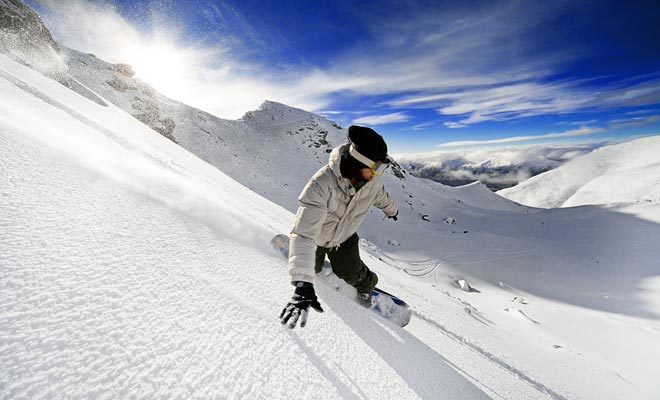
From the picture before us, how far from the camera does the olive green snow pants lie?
2348 mm

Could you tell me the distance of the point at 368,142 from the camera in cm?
182

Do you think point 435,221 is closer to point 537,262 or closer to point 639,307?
point 537,262

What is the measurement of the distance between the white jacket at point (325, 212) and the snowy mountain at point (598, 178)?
103 m

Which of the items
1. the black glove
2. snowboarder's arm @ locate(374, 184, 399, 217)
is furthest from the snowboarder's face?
the black glove

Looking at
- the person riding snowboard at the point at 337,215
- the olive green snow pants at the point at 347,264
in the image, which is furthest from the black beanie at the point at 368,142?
the olive green snow pants at the point at 347,264

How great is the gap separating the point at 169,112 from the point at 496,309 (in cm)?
2591

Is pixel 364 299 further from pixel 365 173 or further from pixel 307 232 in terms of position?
pixel 365 173

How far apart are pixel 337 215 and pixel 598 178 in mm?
139205

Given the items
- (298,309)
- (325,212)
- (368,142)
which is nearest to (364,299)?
(325,212)

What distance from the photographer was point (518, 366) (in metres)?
2.76

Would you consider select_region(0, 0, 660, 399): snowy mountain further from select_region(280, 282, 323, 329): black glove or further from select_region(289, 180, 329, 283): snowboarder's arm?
select_region(289, 180, 329, 283): snowboarder's arm

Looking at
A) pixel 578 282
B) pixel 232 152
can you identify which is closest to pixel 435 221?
pixel 578 282

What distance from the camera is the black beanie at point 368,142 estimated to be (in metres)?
1.82

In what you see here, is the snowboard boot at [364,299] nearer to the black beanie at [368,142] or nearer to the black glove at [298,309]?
the black glove at [298,309]
